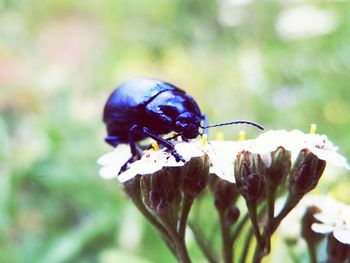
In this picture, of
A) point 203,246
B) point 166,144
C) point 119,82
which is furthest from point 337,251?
point 119,82

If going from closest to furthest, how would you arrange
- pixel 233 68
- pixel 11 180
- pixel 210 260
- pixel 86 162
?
pixel 210 260 → pixel 11 180 → pixel 86 162 → pixel 233 68

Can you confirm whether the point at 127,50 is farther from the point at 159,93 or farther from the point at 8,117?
the point at 159,93

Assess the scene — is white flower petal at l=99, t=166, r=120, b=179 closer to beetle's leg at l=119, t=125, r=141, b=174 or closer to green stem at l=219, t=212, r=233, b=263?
beetle's leg at l=119, t=125, r=141, b=174

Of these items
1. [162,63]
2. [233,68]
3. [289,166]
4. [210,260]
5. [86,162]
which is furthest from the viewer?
[162,63]

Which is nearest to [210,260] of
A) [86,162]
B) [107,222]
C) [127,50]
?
[107,222]

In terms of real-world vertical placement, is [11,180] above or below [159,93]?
below

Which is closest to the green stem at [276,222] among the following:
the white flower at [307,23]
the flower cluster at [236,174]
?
the flower cluster at [236,174]

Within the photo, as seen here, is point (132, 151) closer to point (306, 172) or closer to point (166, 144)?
point (166, 144)
